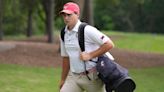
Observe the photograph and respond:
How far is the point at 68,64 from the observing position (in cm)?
663

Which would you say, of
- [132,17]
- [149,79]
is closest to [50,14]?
[149,79]

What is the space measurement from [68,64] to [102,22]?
6597 centimetres

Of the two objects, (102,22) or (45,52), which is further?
(102,22)

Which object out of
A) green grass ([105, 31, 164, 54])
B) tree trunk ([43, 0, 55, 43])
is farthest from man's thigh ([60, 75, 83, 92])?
green grass ([105, 31, 164, 54])

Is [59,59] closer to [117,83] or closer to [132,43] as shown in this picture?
[117,83]

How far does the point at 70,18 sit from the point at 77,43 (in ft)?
1.04

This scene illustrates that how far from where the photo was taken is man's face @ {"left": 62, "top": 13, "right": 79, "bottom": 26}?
245 inches

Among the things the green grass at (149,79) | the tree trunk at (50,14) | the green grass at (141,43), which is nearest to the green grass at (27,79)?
the green grass at (149,79)

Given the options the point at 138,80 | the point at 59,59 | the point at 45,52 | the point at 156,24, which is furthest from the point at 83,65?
the point at 156,24

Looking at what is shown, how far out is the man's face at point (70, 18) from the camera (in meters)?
6.21

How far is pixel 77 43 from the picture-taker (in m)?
6.27

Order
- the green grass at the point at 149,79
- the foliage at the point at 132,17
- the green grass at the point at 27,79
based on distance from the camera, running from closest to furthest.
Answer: the green grass at the point at 27,79 < the green grass at the point at 149,79 < the foliage at the point at 132,17

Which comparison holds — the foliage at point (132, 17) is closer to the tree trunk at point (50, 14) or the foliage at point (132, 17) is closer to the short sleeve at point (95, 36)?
the tree trunk at point (50, 14)

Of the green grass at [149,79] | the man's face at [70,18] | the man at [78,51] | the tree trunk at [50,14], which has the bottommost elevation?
the tree trunk at [50,14]
